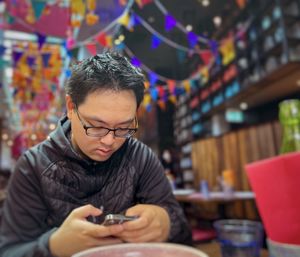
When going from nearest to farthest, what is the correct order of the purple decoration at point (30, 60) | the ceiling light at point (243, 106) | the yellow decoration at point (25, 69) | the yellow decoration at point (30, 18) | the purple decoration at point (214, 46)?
the yellow decoration at point (30, 18) → the yellow decoration at point (25, 69) → the purple decoration at point (30, 60) → the purple decoration at point (214, 46) → the ceiling light at point (243, 106)

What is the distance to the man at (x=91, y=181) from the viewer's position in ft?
1.66

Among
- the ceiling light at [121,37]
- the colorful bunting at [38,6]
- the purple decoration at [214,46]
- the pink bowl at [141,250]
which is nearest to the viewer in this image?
the pink bowl at [141,250]

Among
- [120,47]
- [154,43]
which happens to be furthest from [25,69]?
[120,47]

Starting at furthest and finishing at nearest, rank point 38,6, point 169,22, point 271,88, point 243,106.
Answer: point 243,106
point 271,88
point 38,6
point 169,22

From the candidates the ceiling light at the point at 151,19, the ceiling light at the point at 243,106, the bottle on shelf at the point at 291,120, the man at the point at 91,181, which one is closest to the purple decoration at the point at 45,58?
the ceiling light at the point at 151,19

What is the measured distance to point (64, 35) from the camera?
2.29 m

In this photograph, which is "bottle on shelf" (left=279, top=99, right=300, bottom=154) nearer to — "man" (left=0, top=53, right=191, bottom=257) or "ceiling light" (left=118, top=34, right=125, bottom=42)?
"man" (left=0, top=53, right=191, bottom=257)

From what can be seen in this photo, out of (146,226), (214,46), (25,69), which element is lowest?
(146,226)

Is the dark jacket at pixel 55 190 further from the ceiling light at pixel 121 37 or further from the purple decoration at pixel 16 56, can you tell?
the purple decoration at pixel 16 56

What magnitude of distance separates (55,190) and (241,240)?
0.48 metres

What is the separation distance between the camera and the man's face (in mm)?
515

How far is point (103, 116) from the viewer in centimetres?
52

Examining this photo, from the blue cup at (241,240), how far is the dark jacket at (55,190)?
191 mm

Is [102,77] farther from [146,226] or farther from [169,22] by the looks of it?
[169,22]
